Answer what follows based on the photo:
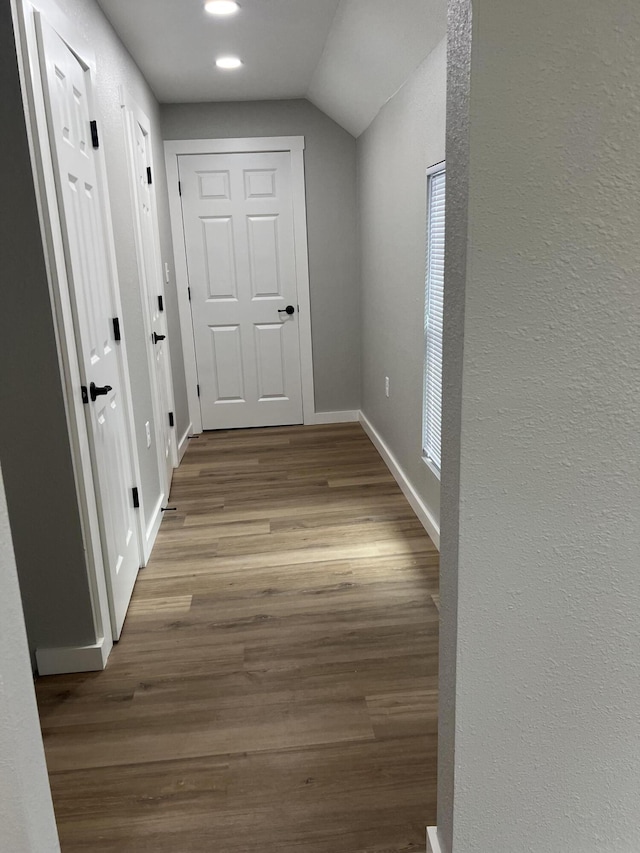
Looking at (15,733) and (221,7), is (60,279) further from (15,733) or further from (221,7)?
(221,7)

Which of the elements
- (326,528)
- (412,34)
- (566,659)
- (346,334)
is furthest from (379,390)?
(566,659)

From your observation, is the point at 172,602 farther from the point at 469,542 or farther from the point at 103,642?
the point at 469,542

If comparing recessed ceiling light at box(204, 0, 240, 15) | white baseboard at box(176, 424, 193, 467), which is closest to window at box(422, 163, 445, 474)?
recessed ceiling light at box(204, 0, 240, 15)

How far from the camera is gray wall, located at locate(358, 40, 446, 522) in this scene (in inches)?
113

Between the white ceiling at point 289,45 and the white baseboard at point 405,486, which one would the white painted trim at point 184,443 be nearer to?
the white baseboard at point 405,486

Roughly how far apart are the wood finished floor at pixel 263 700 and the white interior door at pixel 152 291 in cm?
60

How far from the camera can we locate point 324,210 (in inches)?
187

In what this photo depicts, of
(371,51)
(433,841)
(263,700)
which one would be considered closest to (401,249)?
(371,51)

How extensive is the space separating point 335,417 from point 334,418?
0.01 metres

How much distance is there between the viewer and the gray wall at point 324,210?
4.53 meters

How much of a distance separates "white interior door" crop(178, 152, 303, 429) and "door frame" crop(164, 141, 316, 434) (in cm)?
4

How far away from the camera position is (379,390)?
4309 millimetres

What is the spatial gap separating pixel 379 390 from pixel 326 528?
53.3 inches

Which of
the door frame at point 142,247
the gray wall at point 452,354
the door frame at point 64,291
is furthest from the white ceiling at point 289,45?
the gray wall at point 452,354
